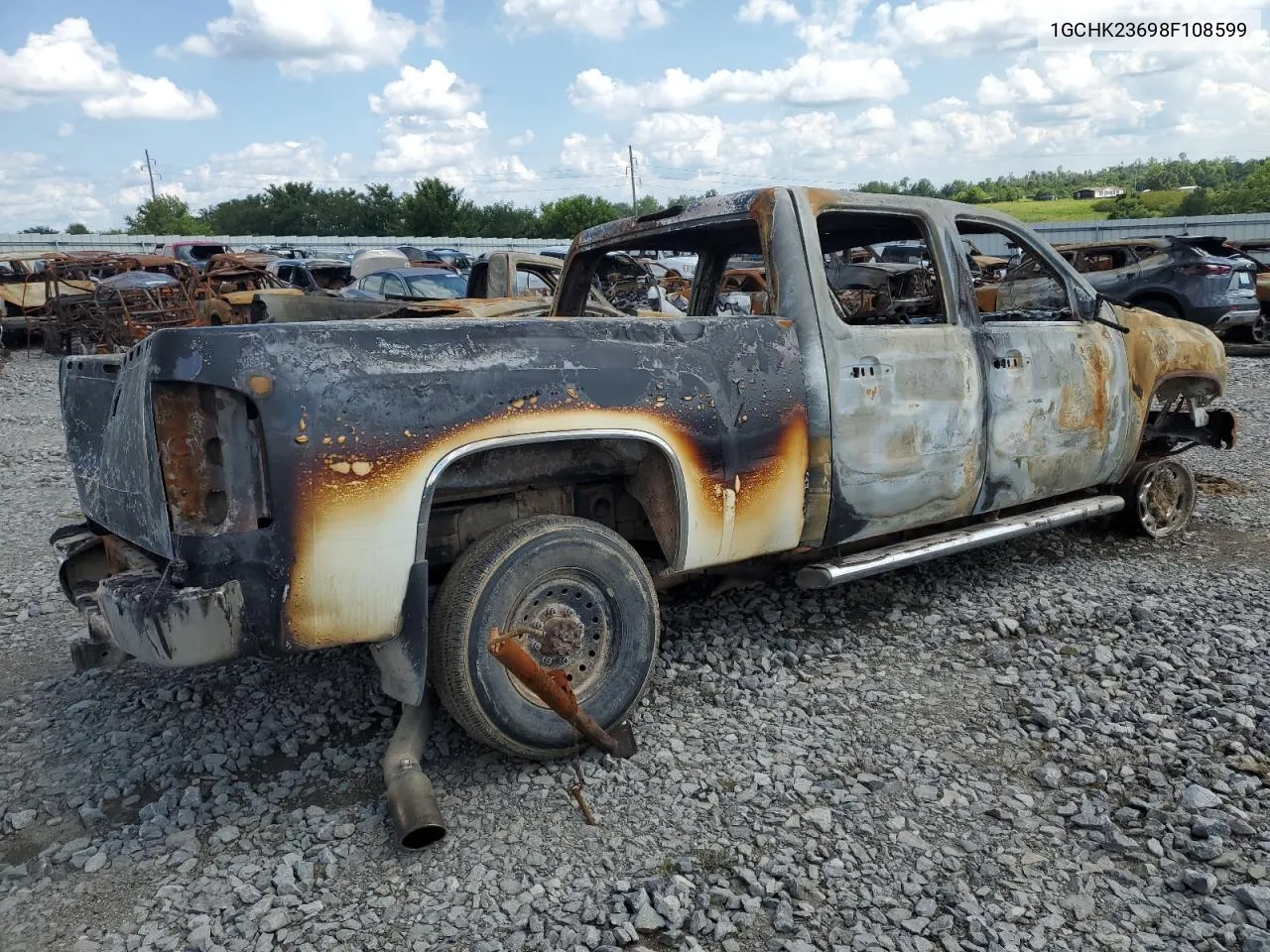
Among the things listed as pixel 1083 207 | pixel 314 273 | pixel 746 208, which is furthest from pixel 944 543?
pixel 1083 207

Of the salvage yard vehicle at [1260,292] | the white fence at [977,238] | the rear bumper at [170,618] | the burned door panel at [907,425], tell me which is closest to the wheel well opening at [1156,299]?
the salvage yard vehicle at [1260,292]

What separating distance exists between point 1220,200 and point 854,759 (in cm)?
5571

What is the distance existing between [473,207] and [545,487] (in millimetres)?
62074

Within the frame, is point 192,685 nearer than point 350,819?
No

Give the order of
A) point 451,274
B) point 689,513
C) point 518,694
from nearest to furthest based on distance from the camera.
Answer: point 518,694, point 689,513, point 451,274

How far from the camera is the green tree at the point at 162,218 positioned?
222 feet

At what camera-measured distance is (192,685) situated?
378 centimetres

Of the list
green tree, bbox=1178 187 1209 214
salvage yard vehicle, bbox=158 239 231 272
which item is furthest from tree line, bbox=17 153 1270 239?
salvage yard vehicle, bbox=158 239 231 272

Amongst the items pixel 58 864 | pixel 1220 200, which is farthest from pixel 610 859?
pixel 1220 200

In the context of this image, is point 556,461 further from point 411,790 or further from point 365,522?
point 411,790

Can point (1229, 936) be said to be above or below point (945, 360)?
below

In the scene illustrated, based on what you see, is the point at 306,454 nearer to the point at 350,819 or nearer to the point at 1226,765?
the point at 350,819

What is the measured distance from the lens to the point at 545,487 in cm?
341

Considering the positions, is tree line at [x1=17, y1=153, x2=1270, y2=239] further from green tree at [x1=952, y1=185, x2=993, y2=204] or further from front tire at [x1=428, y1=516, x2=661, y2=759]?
front tire at [x1=428, y1=516, x2=661, y2=759]
